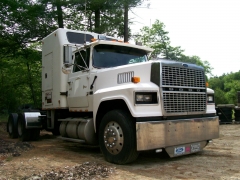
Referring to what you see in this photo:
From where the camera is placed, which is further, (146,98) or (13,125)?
(13,125)

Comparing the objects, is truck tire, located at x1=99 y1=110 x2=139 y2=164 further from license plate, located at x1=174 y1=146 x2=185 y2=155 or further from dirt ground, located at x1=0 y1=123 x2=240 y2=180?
license plate, located at x1=174 y1=146 x2=185 y2=155

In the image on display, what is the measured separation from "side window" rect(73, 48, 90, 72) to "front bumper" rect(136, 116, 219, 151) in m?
2.80

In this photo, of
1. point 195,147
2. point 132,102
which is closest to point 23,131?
point 132,102

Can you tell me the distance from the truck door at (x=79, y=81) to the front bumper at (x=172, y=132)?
8.25 feet

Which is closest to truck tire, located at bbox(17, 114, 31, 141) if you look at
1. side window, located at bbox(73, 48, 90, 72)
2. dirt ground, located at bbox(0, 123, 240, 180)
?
dirt ground, located at bbox(0, 123, 240, 180)

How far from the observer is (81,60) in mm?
7258

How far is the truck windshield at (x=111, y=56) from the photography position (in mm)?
6848

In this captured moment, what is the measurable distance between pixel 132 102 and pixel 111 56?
2.23m

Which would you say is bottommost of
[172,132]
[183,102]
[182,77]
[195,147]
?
[195,147]

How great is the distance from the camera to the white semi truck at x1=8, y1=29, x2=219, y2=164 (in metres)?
5.16

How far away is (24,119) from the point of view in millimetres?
9391

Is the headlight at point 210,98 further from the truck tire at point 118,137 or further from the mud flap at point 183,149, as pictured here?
the truck tire at point 118,137

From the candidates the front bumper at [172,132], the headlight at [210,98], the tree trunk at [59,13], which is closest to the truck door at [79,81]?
the front bumper at [172,132]

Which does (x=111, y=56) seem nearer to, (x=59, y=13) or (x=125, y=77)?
(x=125, y=77)
